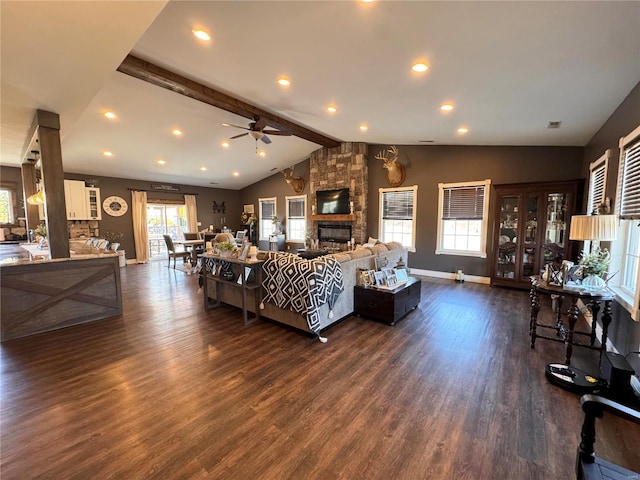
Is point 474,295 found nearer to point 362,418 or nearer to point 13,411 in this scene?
point 362,418

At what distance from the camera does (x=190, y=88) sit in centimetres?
403

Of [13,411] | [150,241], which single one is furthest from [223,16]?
[150,241]

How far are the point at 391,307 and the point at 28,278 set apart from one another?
15.1ft

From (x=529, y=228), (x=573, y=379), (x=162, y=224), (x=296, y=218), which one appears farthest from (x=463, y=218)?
(x=162, y=224)

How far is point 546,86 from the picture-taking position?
115 inches

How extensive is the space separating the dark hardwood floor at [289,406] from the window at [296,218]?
6196mm

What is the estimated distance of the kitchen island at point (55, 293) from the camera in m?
3.31

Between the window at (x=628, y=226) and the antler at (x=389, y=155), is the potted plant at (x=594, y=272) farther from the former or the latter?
the antler at (x=389, y=155)

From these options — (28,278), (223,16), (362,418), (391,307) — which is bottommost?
(362,418)

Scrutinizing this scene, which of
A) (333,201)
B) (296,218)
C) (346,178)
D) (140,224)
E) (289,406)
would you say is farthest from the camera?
(296,218)

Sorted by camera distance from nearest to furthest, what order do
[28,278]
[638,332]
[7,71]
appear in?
[638,332] < [7,71] < [28,278]

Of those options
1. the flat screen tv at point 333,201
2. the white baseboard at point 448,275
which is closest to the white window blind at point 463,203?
the white baseboard at point 448,275

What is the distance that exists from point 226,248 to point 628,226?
4.94 metres

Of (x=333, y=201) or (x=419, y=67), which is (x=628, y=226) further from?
(x=333, y=201)
